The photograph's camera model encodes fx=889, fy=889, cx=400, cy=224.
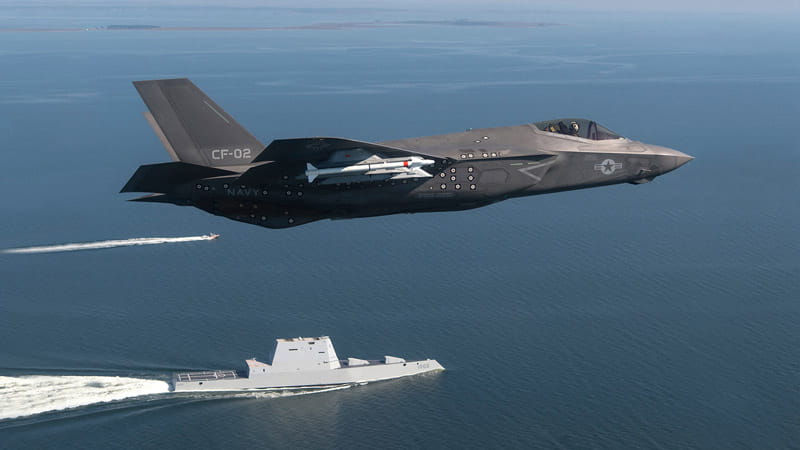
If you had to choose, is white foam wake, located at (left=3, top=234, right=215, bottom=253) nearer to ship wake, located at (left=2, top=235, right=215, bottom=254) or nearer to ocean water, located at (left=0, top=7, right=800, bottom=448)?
ship wake, located at (left=2, top=235, right=215, bottom=254)

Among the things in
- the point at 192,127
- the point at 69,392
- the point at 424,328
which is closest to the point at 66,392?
the point at 69,392

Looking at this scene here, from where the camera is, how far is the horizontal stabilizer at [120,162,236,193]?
35469mm

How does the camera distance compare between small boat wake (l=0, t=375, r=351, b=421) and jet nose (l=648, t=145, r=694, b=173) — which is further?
small boat wake (l=0, t=375, r=351, b=421)

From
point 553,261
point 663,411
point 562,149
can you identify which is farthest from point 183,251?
point 562,149

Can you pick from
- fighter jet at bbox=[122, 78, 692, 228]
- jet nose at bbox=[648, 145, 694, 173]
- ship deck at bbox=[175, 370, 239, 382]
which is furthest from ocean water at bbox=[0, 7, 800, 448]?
fighter jet at bbox=[122, 78, 692, 228]

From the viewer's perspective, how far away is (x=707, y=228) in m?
172

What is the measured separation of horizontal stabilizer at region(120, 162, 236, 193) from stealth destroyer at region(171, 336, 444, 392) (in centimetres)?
8874

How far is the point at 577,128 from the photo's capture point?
41.0 metres

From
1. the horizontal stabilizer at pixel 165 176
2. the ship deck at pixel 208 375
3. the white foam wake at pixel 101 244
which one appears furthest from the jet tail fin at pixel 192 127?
the white foam wake at pixel 101 244

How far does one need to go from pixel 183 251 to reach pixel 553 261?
222ft

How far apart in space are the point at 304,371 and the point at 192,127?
Answer: 320 feet

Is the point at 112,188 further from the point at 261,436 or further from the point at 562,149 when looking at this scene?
the point at 562,149

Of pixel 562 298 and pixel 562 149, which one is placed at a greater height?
pixel 562 149

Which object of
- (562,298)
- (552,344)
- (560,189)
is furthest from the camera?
(562,298)
